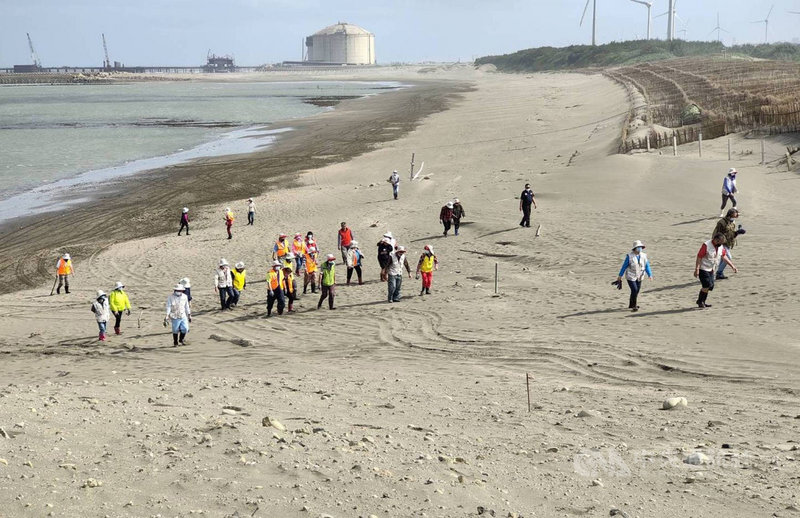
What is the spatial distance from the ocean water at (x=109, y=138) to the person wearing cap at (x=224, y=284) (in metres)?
19.3

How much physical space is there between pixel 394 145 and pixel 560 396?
4146 centimetres

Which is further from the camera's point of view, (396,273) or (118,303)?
(396,273)

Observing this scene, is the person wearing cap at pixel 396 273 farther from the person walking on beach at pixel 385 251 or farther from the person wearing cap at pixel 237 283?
the person wearing cap at pixel 237 283

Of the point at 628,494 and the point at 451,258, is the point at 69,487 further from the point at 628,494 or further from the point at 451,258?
the point at 451,258

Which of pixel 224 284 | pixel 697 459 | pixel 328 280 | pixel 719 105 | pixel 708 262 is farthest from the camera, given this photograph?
pixel 719 105

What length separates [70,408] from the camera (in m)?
10.8

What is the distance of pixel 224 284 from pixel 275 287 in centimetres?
158

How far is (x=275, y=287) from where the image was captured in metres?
17.8

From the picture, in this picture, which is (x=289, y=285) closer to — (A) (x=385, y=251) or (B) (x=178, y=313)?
(A) (x=385, y=251)

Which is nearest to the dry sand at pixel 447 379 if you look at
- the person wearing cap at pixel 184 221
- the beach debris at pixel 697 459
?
the beach debris at pixel 697 459

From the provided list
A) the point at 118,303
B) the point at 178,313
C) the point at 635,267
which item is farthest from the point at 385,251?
the point at 118,303

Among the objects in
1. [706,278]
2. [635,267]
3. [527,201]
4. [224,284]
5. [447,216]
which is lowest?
[224,284]

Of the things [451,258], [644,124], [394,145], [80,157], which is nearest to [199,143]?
[80,157]

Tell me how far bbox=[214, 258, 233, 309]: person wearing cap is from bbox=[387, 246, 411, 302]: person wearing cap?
11.9ft
